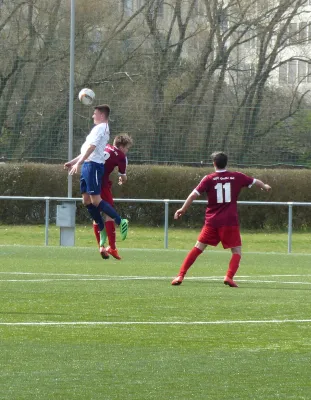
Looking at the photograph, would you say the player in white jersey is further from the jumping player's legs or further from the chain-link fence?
the chain-link fence

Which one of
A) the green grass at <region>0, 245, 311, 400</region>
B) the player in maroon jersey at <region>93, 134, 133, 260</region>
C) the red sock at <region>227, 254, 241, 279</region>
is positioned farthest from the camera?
the player in maroon jersey at <region>93, 134, 133, 260</region>

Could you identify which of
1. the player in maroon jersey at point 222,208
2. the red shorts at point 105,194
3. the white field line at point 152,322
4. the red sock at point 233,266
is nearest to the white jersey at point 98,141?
the red shorts at point 105,194

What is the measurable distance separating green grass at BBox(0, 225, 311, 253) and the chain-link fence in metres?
2.48

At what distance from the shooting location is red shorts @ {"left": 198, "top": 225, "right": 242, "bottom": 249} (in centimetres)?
1230

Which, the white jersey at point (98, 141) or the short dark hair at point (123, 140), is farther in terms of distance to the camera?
the short dark hair at point (123, 140)

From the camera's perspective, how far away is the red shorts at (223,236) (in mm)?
12297

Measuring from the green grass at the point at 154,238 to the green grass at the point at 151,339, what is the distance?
14.0m

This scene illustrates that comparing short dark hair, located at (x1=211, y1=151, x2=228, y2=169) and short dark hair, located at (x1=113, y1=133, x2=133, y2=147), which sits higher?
short dark hair, located at (x1=113, y1=133, x2=133, y2=147)

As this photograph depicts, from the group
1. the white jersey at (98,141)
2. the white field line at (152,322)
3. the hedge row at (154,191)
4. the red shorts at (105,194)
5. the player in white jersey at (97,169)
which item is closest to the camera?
the white field line at (152,322)

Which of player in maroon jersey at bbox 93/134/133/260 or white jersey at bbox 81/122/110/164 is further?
player in maroon jersey at bbox 93/134/133/260

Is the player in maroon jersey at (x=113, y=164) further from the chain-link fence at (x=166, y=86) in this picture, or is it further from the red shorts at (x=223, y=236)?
the chain-link fence at (x=166, y=86)

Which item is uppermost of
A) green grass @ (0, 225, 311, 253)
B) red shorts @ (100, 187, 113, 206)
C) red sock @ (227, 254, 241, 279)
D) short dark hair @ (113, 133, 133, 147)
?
short dark hair @ (113, 133, 133, 147)

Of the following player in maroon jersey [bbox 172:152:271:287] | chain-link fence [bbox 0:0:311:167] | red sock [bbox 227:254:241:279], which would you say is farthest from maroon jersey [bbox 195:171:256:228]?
chain-link fence [bbox 0:0:311:167]

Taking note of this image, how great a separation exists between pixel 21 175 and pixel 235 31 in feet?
25.8
